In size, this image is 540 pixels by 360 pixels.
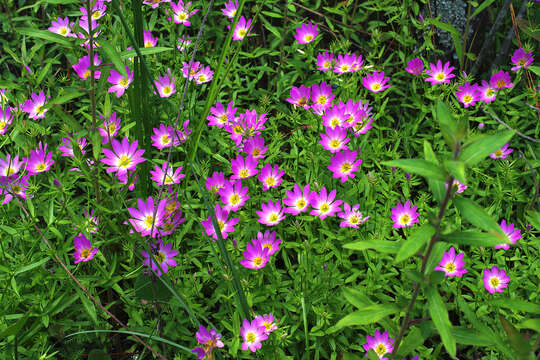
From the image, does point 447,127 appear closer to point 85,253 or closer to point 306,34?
point 85,253

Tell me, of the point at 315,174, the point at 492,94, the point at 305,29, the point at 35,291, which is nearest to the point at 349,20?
the point at 305,29

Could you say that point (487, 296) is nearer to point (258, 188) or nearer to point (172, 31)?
point (258, 188)

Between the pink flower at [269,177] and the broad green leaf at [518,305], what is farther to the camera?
the pink flower at [269,177]

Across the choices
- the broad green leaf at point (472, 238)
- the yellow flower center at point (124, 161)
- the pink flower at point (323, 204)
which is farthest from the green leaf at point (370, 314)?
the yellow flower center at point (124, 161)

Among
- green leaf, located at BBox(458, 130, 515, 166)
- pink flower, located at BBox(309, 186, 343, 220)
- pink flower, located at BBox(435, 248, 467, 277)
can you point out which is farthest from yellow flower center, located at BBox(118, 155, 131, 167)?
green leaf, located at BBox(458, 130, 515, 166)

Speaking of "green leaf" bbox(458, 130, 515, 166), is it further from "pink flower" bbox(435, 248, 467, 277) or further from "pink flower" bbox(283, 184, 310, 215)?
"pink flower" bbox(283, 184, 310, 215)

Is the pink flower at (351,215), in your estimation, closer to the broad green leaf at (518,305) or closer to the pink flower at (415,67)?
the broad green leaf at (518,305)

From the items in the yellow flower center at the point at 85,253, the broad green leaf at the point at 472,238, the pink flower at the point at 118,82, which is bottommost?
the broad green leaf at the point at 472,238
